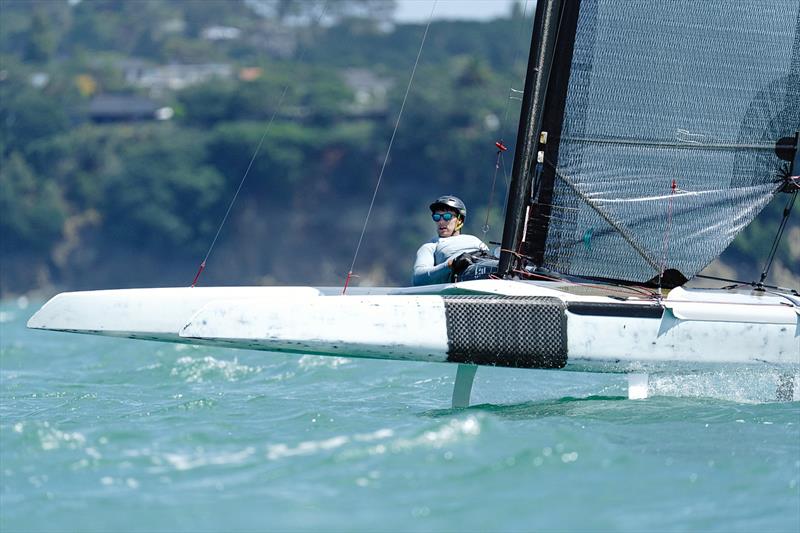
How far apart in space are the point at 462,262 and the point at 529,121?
34.3 inches

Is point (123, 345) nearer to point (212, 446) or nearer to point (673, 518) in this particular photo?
point (212, 446)

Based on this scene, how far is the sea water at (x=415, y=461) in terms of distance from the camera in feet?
16.4

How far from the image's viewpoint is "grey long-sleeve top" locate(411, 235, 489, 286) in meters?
7.49

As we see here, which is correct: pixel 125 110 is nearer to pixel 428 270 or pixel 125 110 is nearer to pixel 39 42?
pixel 39 42

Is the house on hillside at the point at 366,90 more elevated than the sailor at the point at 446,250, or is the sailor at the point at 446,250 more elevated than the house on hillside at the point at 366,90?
the house on hillside at the point at 366,90

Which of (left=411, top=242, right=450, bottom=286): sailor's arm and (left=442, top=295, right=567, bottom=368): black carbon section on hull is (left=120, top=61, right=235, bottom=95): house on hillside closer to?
(left=411, top=242, right=450, bottom=286): sailor's arm

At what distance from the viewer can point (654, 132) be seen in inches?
292

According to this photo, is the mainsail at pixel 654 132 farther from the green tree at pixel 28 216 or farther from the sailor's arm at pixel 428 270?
the green tree at pixel 28 216

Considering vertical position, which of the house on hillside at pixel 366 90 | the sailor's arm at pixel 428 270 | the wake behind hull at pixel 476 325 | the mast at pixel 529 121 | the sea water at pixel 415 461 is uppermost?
the house on hillside at pixel 366 90

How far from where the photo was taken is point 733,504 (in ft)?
17.1

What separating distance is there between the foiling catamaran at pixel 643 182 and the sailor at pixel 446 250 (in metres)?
0.11

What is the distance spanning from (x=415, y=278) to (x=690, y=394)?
167cm

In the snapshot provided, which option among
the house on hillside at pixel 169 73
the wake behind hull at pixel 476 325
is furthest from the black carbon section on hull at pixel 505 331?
the house on hillside at pixel 169 73

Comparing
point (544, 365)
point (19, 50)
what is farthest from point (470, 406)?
point (19, 50)
